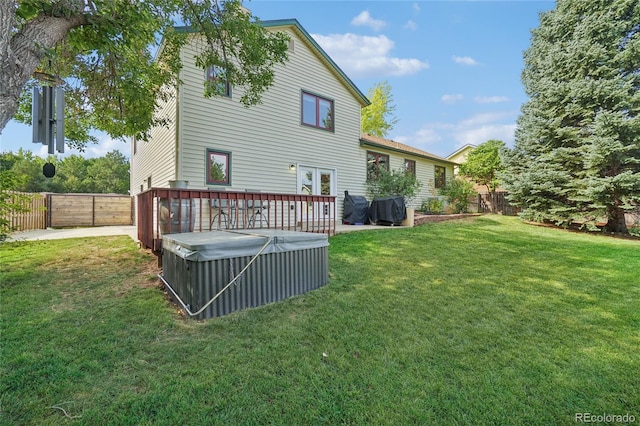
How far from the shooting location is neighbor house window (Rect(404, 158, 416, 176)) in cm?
1349

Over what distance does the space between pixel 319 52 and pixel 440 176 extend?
9.49 m

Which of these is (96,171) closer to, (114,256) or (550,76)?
(114,256)

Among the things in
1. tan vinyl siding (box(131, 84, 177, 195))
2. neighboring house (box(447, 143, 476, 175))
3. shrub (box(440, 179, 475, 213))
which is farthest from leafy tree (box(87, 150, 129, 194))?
neighboring house (box(447, 143, 476, 175))

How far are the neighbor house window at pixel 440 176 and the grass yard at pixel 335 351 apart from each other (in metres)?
11.1

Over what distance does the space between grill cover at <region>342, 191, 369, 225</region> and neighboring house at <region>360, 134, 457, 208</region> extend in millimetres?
1801

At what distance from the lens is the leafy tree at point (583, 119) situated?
8.46 meters

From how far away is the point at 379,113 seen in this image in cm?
2347

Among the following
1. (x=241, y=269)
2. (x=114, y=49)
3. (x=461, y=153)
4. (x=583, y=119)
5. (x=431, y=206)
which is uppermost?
(x=461, y=153)

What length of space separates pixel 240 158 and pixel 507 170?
10.4m

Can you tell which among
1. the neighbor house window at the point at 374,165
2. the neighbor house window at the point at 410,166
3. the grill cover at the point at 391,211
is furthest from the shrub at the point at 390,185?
the neighbor house window at the point at 410,166

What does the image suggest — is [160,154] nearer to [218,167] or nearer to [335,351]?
[218,167]

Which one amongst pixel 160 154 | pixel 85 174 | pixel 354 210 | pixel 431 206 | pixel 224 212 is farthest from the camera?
pixel 85 174

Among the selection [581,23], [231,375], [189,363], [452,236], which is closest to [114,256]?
[189,363]

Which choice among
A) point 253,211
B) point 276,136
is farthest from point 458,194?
point 253,211
